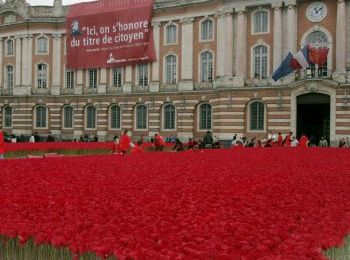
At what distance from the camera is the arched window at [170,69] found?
5844 centimetres

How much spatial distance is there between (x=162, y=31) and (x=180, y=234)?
176 feet

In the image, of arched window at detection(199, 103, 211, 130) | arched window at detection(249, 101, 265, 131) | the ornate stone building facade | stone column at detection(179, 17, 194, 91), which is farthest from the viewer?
stone column at detection(179, 17, 194, 91)

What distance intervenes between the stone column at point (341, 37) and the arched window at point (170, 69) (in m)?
17.6

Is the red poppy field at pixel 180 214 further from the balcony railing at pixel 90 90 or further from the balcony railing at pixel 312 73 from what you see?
the balcony railing at pixel 90 90

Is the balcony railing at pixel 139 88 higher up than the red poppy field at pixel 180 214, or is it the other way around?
the balcony railing at pixel 139 88

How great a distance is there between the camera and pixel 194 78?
56.8m

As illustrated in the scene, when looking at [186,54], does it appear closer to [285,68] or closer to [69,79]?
[285,68]

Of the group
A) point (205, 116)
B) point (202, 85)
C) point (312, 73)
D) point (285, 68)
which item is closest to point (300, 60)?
point (285, 68)

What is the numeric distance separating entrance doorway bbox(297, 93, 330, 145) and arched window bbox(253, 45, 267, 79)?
179 inches

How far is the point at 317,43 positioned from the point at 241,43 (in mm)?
6905

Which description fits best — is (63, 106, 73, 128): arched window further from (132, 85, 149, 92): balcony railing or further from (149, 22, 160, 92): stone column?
(149, 22, 160, 92): stone column

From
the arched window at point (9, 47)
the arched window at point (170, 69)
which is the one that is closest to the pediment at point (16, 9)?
the arched window at point (9, 47)

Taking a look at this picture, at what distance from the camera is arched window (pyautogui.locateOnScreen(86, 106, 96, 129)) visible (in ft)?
209

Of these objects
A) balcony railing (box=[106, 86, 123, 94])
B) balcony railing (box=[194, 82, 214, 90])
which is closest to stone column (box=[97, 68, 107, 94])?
balcony railing (box=[106, 86, 123, 94])
